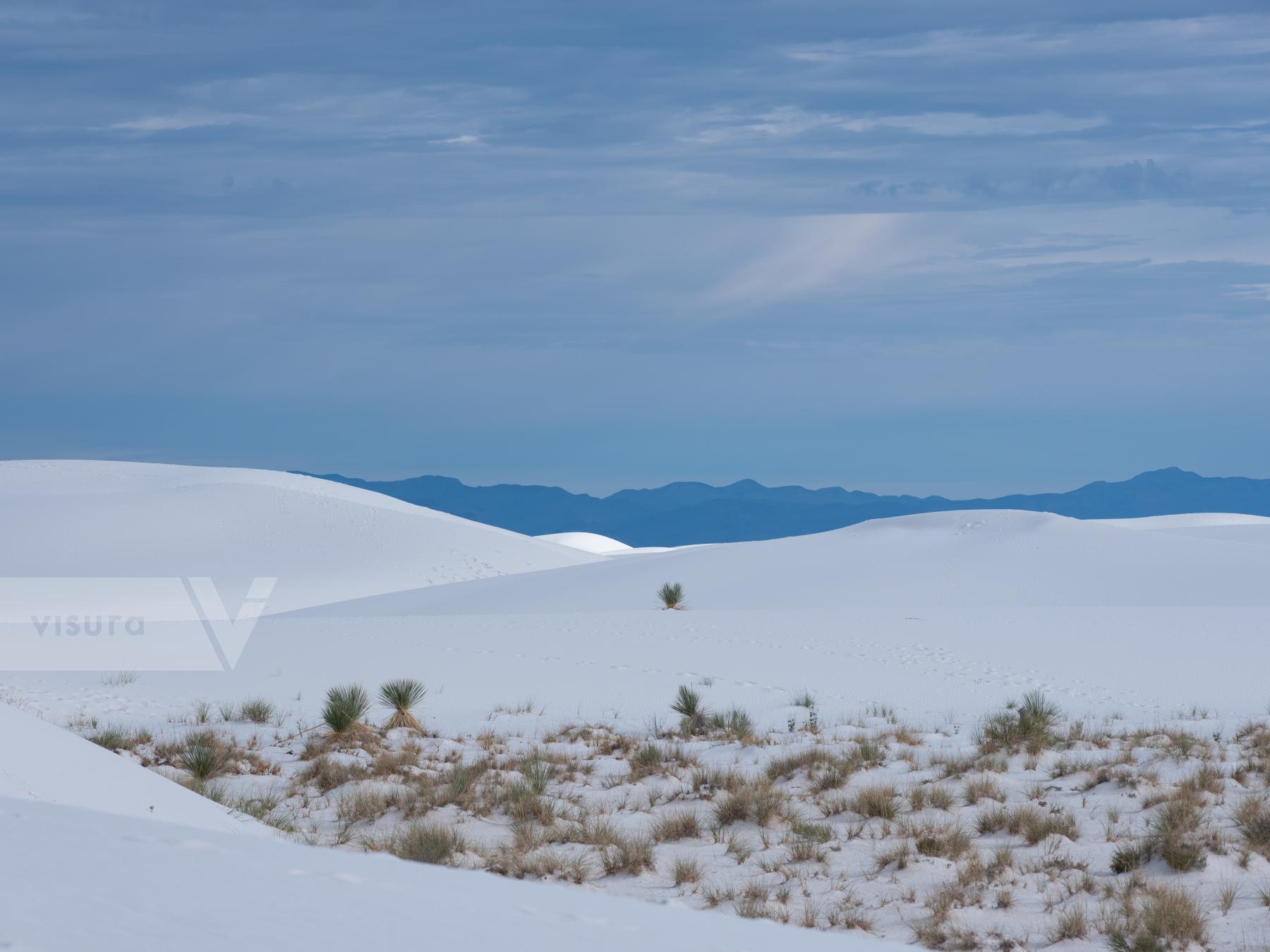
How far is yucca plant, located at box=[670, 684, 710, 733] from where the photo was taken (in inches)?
464

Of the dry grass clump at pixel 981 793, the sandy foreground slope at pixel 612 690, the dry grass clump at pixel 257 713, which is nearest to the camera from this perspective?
the sandy foreground slope at pixel 612 690

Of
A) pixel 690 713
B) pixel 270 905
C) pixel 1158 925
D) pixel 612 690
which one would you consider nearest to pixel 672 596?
pixel 612 690

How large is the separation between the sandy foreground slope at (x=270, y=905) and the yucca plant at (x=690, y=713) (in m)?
7.23

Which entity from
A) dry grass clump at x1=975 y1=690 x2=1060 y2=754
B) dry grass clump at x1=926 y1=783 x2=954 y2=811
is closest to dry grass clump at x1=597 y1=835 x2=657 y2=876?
dry grass clump at x1=926 y1=783 x2=954 y2=811

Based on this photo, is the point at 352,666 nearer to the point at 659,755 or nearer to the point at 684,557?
the point at 659,755

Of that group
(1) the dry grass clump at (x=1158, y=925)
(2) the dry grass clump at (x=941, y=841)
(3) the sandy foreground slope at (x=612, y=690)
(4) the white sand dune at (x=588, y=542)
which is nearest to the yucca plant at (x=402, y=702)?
(3) the sandy foreground slope at (x=612, y=690)

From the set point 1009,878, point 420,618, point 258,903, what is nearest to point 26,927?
point 258,903

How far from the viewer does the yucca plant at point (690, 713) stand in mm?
11781

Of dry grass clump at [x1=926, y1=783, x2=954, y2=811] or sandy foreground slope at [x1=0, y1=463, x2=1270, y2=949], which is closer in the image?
sandy foreground slope at [x1=0, y1=463, x2=1270, y2=949]

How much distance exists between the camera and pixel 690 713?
1240 centimetres

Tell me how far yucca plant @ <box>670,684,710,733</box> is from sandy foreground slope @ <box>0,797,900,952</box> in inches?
285

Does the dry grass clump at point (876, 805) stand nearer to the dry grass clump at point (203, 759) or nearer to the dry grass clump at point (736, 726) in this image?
the dry grass clump at point (736, 726)

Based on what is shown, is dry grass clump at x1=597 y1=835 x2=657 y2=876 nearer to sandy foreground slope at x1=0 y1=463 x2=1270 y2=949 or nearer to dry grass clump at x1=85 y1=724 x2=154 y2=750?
sandy foreground slope at x1=0 y1=463 x2=1270 y2=949

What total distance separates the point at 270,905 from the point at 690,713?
9.33 meters
